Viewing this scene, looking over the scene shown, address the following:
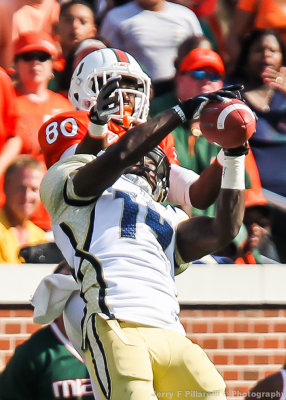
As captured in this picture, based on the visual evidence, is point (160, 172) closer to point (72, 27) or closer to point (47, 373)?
→ point (47, 373)

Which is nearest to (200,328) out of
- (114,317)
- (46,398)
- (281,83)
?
(46,398)

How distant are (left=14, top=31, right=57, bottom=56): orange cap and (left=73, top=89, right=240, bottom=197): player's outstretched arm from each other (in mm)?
2908

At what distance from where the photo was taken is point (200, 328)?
6188 mm

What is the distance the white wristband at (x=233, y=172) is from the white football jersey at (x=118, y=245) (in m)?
0.28

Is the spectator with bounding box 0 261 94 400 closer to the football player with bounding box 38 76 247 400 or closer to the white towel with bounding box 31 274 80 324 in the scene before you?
the white towel with bounding box 31 274 80 324

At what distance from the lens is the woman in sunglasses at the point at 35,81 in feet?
21.4

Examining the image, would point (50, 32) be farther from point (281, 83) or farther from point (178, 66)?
point (281, 83)

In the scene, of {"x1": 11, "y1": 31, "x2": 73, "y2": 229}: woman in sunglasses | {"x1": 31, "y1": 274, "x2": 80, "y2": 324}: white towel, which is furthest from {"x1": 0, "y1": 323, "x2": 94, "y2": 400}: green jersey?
{"x1": 11, "y1": 31, "x2": 73, "y2": 229}: woman in sunglasses

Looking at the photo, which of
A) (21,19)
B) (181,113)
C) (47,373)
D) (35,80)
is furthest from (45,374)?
(21,19)

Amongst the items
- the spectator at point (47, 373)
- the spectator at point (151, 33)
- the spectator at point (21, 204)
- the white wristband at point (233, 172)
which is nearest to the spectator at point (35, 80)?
the spectator at point (21, 204)

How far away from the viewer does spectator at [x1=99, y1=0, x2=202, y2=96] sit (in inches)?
276

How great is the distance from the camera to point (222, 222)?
413cm

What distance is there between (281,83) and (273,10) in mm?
566

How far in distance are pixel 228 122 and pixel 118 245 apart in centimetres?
60
